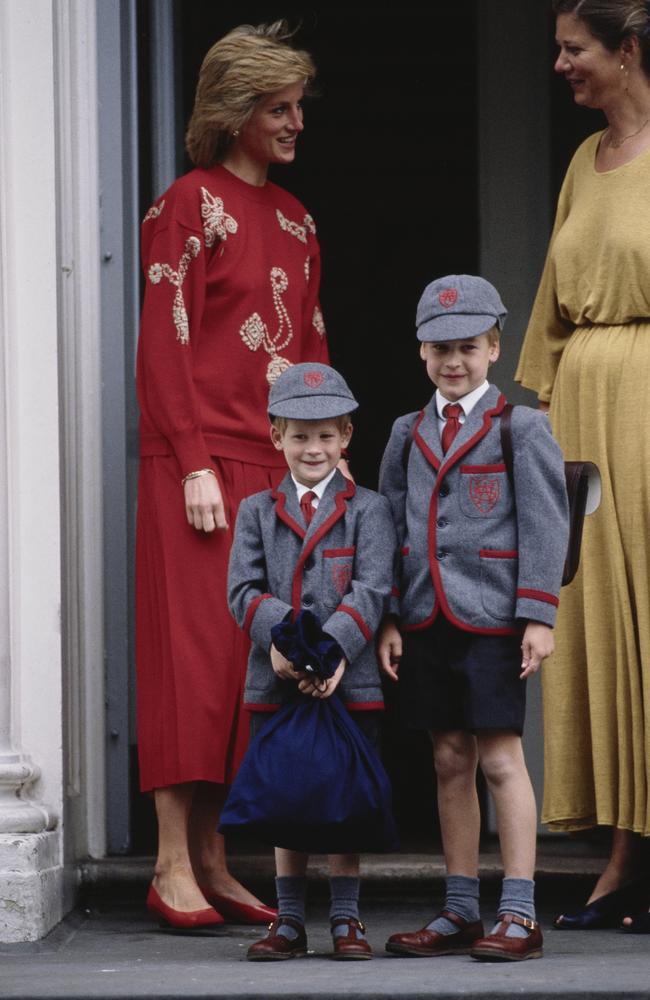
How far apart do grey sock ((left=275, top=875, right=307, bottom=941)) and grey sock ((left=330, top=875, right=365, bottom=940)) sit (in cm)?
8

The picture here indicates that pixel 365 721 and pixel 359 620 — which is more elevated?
pixel 359 620

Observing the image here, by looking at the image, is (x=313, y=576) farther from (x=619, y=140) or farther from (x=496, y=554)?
(x=619, y=140)

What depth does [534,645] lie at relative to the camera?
12.9 ft

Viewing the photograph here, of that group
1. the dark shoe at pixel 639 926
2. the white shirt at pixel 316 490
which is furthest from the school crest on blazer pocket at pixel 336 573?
the dark shoe at pixel 639 926

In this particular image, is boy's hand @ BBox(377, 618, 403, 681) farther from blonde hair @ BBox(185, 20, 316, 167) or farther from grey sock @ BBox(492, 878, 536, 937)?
blonde hair @ BBox(185, 20, 316, 167)

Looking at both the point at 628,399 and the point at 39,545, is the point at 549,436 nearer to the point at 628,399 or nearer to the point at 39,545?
the point at 628,399

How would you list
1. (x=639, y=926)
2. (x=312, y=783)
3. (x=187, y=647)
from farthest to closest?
(x=187, y=647) → (x=639, y=926) → (x=312, y=783)

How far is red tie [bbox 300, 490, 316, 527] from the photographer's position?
13.4 feet

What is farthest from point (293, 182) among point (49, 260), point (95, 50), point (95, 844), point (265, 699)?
point (265, 699)

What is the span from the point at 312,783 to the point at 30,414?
1286 millimetres

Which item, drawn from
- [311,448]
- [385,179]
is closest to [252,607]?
[311,448]

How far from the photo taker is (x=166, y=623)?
4668 mm

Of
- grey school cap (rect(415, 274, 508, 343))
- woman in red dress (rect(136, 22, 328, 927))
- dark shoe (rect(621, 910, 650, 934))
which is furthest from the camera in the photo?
woman in red dress (rect(136, 22, 328, 927))

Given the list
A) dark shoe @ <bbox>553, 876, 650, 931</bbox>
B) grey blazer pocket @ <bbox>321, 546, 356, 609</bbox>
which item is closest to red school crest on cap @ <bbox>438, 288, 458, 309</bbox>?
grey blazer pocket @ <bbox>321, 546, 356, 609</bbox>
